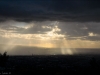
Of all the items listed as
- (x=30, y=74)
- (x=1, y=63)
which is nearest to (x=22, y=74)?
(x=30, y=74)

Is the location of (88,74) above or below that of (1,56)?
below

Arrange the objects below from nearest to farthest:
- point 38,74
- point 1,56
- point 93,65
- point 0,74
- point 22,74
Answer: point 0,74, point 22,74, point 38,74, point 1,56, point 93,65

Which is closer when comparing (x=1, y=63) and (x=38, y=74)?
(x=38, y=74)

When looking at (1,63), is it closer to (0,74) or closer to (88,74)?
(0,74)

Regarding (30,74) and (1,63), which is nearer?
(30,74)

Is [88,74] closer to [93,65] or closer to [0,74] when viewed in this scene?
[93,65]

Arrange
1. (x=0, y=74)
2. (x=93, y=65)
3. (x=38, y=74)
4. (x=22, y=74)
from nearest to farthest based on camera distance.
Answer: (x=0, y=74)
(x=22, y=74)
(x=38, y=74)
(x=93, y=65)

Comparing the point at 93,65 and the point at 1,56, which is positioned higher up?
the point at 1,56

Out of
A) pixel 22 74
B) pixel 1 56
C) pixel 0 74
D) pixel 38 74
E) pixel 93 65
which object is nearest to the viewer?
pixel 0 74

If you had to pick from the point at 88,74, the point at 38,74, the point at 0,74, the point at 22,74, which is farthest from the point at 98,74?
the point at 0,74
